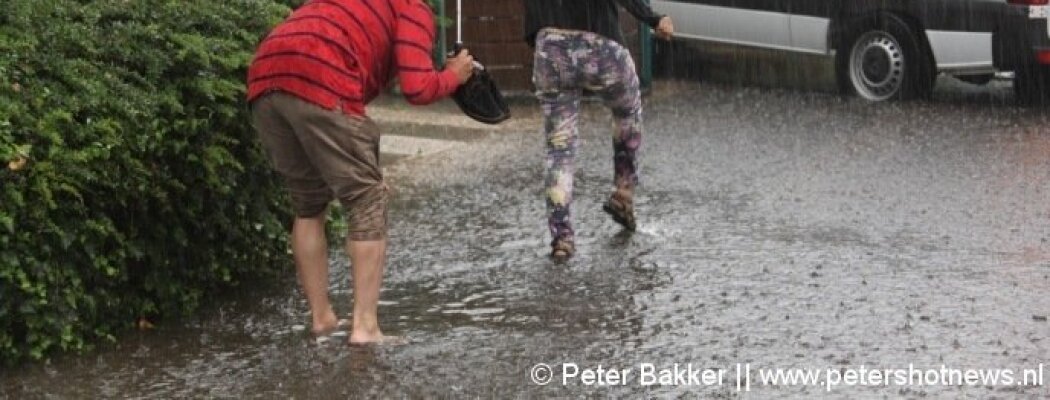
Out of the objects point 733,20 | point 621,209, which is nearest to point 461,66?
point 621,209

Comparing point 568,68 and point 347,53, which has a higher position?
point 347,53

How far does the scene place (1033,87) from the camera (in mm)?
14547

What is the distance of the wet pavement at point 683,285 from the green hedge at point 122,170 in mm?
197

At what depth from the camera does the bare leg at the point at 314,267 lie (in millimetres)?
7469

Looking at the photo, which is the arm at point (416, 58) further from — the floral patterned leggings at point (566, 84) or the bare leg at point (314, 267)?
the floral patterned leggings at point (566, 84)

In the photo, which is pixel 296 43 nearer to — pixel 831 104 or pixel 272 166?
pixel 272 166

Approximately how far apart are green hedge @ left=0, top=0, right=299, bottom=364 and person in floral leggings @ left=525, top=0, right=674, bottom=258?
1274 mm

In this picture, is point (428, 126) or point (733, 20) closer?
point (428, 126)

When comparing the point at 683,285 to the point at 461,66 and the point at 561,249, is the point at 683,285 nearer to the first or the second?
the point at 561,249

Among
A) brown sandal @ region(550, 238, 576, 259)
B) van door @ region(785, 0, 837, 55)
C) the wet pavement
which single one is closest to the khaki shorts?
the wet pavement

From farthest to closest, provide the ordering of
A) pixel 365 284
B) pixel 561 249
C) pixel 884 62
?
pixel 884 62 < pixel 561 249 < pixel 365 284

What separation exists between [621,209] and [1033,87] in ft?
19.8

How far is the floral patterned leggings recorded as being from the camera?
902 centimetres

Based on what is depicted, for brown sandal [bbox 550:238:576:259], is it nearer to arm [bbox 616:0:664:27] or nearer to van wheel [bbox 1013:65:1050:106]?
arm [bbox 616:0:664:27]
